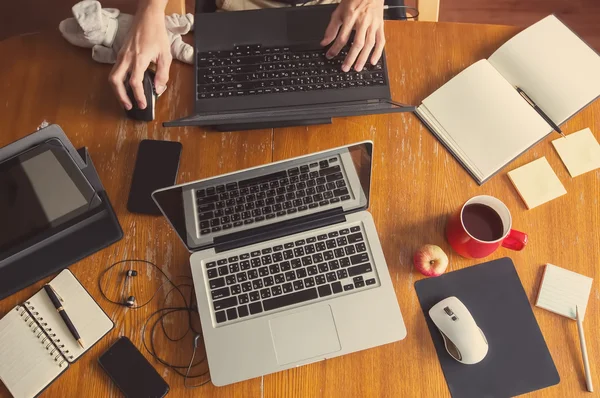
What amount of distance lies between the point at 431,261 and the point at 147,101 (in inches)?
24.6

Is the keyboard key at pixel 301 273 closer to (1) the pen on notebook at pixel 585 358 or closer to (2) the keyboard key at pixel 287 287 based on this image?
(2) the keyboard key at pixel 287 287

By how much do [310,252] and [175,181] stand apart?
0.30 meters

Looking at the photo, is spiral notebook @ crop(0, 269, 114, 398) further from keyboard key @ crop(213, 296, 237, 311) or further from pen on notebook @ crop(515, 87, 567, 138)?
pen on notebook @ crop(515, 87, 567, 138)

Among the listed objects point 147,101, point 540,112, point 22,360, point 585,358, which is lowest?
point 585,358

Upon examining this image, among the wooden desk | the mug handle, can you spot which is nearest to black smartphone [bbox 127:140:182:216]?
the wooden desk

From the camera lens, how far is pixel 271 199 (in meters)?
0.85

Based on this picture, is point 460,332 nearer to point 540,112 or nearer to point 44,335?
point 540,112

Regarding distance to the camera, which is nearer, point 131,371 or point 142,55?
point 131,371

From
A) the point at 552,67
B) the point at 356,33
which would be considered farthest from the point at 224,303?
the point at 552,67

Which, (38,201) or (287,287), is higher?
(38,201)

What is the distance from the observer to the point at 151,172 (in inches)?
36.5

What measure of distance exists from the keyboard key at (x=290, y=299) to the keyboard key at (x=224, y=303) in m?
0.06

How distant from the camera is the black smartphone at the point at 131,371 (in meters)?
0.79

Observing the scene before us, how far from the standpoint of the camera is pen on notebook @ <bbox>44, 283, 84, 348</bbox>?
81cm
